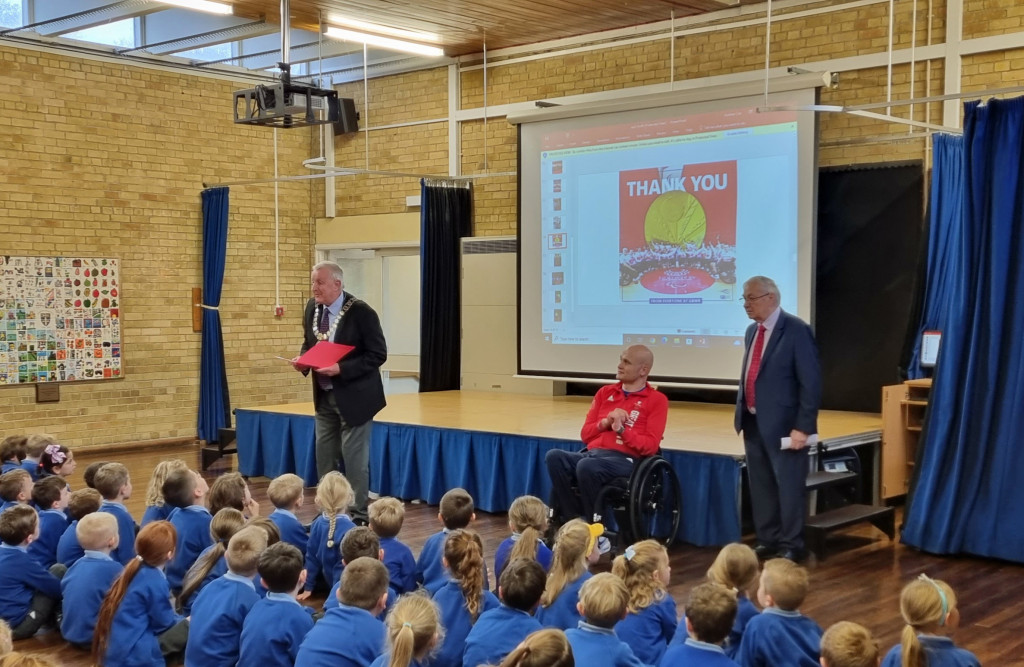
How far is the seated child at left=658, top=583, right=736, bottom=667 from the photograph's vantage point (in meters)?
2.73

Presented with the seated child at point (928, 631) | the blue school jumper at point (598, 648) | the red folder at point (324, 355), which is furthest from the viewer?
the red folder at point (324, 355)

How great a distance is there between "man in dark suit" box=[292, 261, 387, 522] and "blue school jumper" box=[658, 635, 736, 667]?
337 centimetres

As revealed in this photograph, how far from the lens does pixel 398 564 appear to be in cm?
419

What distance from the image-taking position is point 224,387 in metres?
11.0

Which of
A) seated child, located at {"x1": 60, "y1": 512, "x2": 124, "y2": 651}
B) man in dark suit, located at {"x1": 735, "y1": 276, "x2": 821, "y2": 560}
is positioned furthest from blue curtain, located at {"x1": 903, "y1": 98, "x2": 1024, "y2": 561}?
seated child, located at {"x1": 60, "y1": 512, "x2": 124, "y2": 651}

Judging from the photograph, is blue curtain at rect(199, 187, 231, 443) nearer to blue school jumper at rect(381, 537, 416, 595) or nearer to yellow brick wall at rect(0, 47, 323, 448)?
yellow brick wall at rect(0, 47, 323, 448)

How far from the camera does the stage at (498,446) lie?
605 centimetres

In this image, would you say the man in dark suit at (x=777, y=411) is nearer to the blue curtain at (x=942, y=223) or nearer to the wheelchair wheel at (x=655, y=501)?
the wheelchair wheel at (x=655, y=501)

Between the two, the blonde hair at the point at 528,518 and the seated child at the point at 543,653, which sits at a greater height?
the seated child at the point at 543,653

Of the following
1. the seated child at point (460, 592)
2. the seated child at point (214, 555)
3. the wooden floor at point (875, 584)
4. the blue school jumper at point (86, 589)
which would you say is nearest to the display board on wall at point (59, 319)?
the wooden floor at point (875, 584)

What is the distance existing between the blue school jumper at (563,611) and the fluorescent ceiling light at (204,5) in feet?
19.1

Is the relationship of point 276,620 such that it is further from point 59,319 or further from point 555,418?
point 59,319

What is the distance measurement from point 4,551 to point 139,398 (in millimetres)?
6429

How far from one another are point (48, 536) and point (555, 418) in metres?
3.92
